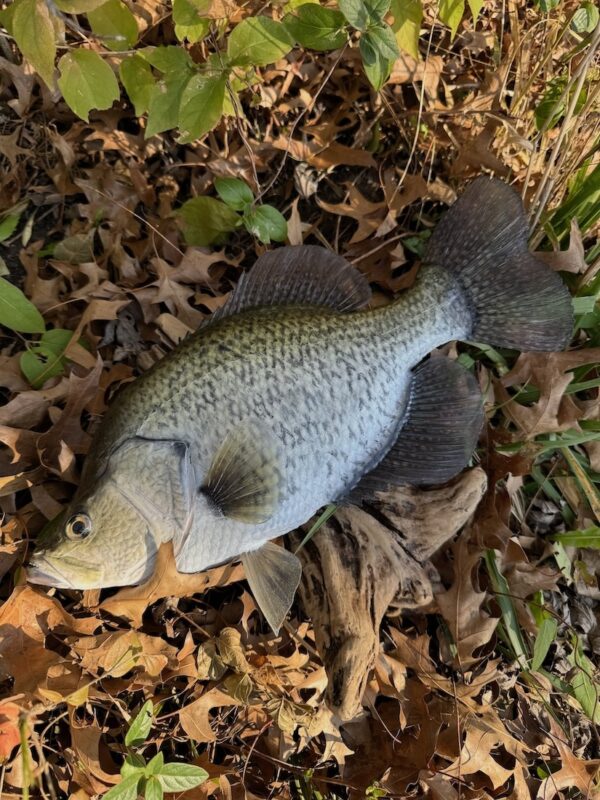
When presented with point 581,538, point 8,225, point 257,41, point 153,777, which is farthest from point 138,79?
point 581,538

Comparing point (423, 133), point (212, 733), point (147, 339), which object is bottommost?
point (212, 733)

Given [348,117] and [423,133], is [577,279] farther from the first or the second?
[348,117]

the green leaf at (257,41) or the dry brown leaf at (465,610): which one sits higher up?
the green leaf at (257,41)

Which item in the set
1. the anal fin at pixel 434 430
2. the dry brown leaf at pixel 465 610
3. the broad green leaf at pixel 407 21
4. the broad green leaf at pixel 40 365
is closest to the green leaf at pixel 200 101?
the broad green leaf at pixel 407 21

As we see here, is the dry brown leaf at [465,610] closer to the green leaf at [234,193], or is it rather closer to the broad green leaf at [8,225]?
the green leaf at [234,193]

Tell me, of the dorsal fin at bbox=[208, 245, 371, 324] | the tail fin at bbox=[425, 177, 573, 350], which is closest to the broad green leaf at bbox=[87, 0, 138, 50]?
the dorsal fin at bbox=[208, 245, 371, 324]

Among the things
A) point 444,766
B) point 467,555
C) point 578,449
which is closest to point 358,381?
point 467,555
